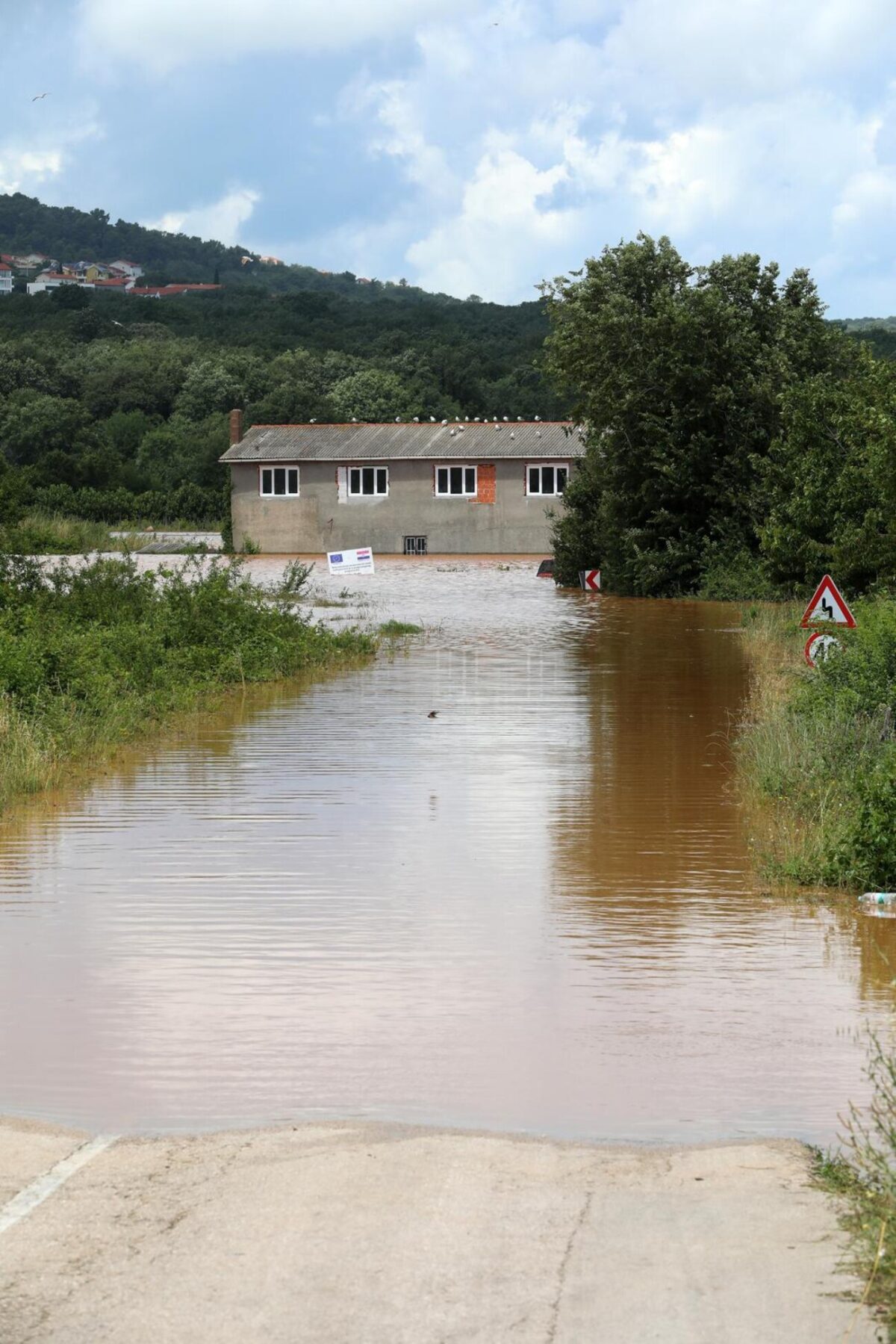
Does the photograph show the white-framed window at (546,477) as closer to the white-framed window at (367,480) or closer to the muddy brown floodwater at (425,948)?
the white-framed window at (367,480)

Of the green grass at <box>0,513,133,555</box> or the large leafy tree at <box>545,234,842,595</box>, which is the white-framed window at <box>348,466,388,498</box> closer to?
the green grass at <box>0,513,133,555</box>

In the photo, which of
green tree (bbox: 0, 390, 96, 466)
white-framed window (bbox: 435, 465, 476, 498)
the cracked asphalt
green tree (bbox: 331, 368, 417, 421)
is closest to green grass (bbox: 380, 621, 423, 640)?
the cracked asphalt

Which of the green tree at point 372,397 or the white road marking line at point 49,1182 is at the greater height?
the green tree at point 372,397

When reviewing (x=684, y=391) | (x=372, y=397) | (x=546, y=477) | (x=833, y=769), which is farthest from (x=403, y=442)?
(x=833, y=769)

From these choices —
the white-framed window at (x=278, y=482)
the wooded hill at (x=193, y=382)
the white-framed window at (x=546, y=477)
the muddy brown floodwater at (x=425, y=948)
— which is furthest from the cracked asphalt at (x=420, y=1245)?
the wooded hill at (x=193, y=382)

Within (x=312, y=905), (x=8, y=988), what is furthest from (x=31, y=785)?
(x=8, y=988)

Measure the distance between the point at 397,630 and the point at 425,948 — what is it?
26168 millimetres

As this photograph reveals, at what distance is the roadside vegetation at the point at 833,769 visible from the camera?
12562 mm

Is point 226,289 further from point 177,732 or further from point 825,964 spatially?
point 825,964

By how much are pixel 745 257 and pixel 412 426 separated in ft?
91.8

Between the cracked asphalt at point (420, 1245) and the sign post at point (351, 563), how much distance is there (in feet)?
186

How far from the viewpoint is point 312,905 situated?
12.4 meters

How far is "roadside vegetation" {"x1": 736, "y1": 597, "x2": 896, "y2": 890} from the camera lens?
12.6m

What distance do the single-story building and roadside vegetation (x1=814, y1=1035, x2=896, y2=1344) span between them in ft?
217
